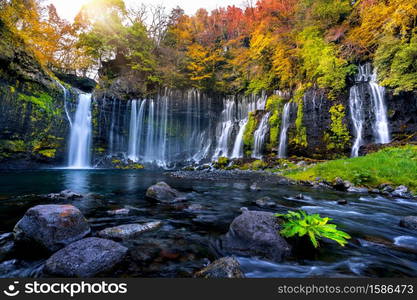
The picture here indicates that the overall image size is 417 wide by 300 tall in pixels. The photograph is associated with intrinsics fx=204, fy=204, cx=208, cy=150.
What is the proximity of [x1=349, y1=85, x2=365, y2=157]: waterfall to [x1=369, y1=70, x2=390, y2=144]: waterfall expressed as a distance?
2.55 feet

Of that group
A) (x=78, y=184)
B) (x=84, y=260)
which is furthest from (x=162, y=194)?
(x=78, y=184)

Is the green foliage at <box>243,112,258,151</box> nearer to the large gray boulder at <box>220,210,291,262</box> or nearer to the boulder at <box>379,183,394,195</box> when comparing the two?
the boulder at <box>379,183,394,195</box>

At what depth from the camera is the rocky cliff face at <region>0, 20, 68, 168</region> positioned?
651 inches

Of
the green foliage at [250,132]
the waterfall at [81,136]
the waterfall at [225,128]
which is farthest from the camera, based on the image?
the waterfall at [225,128]

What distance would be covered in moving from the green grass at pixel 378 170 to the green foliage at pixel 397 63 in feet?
17.9

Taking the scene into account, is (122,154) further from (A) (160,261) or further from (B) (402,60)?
(B) (402,60)

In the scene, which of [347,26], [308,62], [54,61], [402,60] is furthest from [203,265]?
[54,61]

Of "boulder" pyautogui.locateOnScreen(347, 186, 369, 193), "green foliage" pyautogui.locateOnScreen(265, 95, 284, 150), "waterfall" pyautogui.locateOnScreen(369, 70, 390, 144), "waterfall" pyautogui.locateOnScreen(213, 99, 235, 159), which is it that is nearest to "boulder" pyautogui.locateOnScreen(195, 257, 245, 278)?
"boulder" pyautogui.locateOnScreen(347, 186, 369, 193)

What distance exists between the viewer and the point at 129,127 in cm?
2578

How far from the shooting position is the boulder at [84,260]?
2.10 metres

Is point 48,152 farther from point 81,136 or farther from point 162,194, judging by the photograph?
point 162,194

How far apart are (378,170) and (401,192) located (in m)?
1.55

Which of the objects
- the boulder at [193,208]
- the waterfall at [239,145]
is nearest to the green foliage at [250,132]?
the waterfall at [239,145]

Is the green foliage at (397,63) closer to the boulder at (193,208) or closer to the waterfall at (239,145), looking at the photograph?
the waterfall at (239,145)
